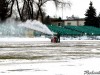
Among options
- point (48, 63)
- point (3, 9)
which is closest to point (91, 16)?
point (3, 9)

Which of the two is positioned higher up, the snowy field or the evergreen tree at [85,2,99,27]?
the evergreen tree at [85,2,99,27]

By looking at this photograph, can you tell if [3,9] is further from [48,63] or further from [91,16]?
[48,63]

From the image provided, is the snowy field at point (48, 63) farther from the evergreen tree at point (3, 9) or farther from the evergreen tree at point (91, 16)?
the evergreen tree at point (91, 16)

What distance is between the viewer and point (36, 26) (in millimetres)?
52969

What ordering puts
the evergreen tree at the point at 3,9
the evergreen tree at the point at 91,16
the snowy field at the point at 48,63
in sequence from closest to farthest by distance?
the snowy field at the point at 48,63 < the evergreen tree at the point at 3,9 < the evergreen tree at the point at 91,16

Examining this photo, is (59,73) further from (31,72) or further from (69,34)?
(69,34)

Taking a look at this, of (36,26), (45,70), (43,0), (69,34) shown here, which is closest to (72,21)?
(43,0)

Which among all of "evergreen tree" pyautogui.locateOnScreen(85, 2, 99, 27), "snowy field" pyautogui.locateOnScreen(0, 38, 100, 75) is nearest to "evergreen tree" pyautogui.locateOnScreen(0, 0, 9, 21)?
"evergreen tree" pyautogui.locateOnScreen(85, 2, 99, 27)

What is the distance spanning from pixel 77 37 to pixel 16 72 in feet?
172

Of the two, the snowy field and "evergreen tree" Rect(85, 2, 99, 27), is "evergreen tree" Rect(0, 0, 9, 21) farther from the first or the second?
the snowy field

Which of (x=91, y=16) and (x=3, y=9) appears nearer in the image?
(x=3, y=9)

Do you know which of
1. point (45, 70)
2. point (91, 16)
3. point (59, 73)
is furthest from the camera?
point (91, 16)

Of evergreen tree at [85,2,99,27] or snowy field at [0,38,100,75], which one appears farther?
evergreen tree at [85,2,99,27]

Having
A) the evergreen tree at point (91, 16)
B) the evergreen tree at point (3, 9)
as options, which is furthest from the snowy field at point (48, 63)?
the evergreen tree at point (91, 16)
